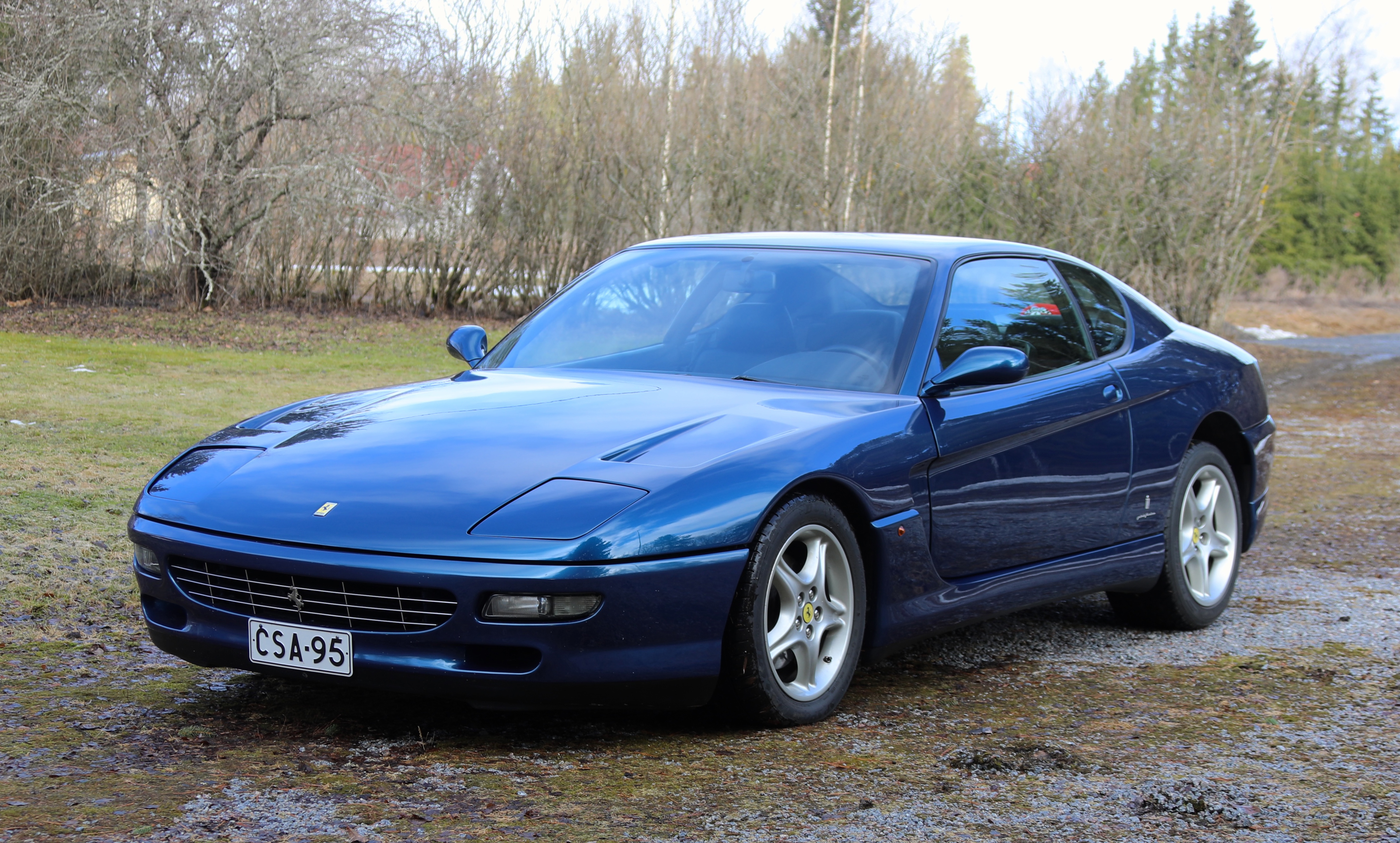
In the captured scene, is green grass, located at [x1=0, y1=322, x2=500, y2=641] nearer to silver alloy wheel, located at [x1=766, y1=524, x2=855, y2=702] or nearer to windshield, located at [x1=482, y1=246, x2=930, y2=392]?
windshield, located at [x1=482, y1=246, x2=930, y2=392]

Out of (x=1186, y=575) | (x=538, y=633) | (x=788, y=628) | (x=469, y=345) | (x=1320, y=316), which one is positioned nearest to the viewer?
(x=538, y=633)

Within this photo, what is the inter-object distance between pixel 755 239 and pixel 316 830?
9.36 feet

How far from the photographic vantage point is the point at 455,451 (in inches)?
142

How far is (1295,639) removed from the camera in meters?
5.09

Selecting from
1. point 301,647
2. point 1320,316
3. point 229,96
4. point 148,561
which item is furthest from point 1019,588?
point 1320,316

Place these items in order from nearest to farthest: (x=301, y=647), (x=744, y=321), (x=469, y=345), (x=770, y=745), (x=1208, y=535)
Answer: (x=301, y=647) → (x=770, y=745) → (x=744, y=321) → (x=469, y=345) → (x=1208, y=535)

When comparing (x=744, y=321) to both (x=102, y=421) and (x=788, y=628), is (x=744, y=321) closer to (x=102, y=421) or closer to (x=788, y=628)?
(x=788, y=628)

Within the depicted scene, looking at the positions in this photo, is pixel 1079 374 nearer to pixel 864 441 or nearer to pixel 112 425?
pixel 864 441

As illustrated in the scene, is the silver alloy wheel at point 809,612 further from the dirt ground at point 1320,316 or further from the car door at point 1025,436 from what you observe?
the dirt ground at point 1320,316

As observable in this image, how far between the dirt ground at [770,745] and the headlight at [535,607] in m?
0.38

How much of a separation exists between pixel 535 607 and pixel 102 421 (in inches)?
302

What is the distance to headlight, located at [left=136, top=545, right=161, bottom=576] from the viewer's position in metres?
3.62

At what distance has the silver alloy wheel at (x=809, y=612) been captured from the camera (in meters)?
3.67

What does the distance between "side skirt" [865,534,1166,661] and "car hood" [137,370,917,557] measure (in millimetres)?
614
